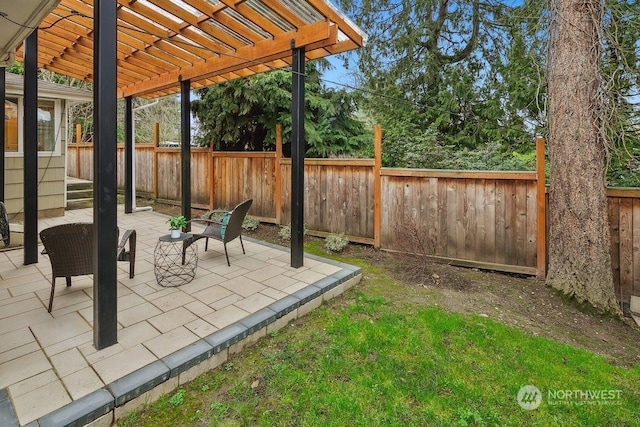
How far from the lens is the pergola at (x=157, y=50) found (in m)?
2.18

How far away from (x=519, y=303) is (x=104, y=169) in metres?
4.09

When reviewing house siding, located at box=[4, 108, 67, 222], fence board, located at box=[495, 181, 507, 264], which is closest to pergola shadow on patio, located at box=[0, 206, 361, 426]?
fence board, located at box=[495, 181, 507, 264]

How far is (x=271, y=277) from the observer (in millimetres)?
A: 3750

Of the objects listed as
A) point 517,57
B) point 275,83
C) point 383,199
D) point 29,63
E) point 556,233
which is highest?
point 517,57

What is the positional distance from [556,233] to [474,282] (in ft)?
3.50

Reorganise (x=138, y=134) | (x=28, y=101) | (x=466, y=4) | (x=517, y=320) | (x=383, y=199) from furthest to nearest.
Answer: (x=138, y=134), (x=466, y=4), (x=383, y=199), (x=28, y=101), (x=517, y=320)

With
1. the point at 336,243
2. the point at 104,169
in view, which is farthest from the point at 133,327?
the point at 336,243

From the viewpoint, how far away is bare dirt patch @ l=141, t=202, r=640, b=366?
2939 millimetres

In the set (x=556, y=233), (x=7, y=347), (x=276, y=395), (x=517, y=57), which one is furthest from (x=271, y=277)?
(x=517, y=57)

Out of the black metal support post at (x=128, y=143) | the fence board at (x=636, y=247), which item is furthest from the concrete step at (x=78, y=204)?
the fence board at (x=636, y=247)

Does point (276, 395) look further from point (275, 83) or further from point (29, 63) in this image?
point (275, 83)

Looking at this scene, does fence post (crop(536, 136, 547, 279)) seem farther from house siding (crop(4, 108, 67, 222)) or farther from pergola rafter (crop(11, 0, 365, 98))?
house siding (crop(4, 108, 67, 222))

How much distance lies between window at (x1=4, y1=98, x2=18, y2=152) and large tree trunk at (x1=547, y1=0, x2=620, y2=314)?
867 centimetres

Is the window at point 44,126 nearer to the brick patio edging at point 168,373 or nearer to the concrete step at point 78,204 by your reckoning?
the concrete step at point 78,204
